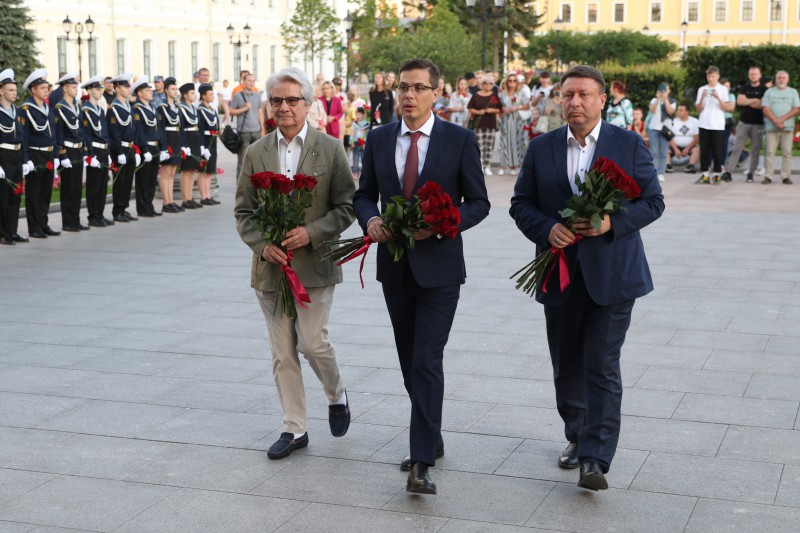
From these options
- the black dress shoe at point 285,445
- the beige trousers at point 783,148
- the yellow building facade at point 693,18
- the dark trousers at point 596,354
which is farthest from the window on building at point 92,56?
the dark trousers at point 596,354

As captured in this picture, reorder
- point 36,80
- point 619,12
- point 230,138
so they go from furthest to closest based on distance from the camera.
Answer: point 619,12 → point 230,138 → point 36,80

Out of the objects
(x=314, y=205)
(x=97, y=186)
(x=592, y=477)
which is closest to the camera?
(x=592, y=477)

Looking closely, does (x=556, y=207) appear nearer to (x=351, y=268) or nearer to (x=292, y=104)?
(x=292, y=104)

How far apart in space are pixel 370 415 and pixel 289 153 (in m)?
1.56

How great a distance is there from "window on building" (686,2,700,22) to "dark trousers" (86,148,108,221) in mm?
89874

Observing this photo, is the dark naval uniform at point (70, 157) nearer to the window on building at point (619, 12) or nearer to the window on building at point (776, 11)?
the window on building at point (776, 11)

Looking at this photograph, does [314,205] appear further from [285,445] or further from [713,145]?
[713,145]

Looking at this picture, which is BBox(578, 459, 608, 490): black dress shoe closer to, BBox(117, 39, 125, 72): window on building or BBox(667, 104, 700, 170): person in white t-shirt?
BBox(667, 104, 700, 170): person in white t-shirt

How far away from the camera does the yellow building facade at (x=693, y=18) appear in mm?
95625

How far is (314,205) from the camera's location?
19.3 ft

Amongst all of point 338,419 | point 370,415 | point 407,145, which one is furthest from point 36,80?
point 407,145

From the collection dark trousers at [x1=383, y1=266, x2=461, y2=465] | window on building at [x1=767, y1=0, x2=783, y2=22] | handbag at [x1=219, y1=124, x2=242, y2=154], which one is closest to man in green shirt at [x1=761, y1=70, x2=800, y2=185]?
handbag at [x1=219, y1=124, x2=242, y2=154]

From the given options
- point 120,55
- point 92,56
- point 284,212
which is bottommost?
point 284,212

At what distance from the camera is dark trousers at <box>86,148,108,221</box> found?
50.6ft
